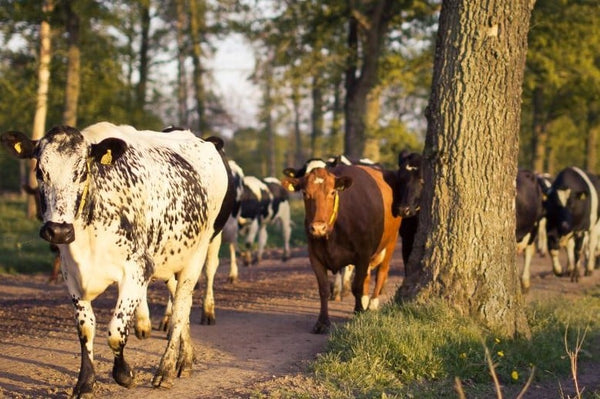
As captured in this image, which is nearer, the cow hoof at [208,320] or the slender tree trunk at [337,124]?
the cow hoof at [208,320]

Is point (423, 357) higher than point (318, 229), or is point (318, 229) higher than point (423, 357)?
point (318, 229)

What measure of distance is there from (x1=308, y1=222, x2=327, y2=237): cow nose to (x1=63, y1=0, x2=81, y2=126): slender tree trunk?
13.1m

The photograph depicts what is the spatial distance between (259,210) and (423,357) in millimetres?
11143

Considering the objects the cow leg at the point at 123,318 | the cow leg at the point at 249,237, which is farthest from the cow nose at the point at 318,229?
the cow leg at the point at 249,237

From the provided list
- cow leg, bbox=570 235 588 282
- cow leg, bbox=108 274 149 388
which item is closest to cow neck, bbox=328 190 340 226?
cow leg, bbox=108 274 149 388

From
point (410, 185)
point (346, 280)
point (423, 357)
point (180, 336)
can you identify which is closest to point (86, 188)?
point (180, 336)

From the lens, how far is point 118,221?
620cm

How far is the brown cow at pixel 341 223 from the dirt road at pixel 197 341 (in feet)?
2.03

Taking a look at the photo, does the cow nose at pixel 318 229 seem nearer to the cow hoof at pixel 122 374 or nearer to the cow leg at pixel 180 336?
the cow leg at pixel 180 336

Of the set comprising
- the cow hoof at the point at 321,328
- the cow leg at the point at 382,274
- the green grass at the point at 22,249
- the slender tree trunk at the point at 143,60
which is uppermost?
the slender tree trunk at the point at 143,60

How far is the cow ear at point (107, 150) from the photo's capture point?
6.07m

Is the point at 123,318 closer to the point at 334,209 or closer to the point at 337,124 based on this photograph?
the point at 334,209

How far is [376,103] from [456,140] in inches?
621

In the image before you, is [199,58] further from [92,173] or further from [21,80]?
[92,173]
